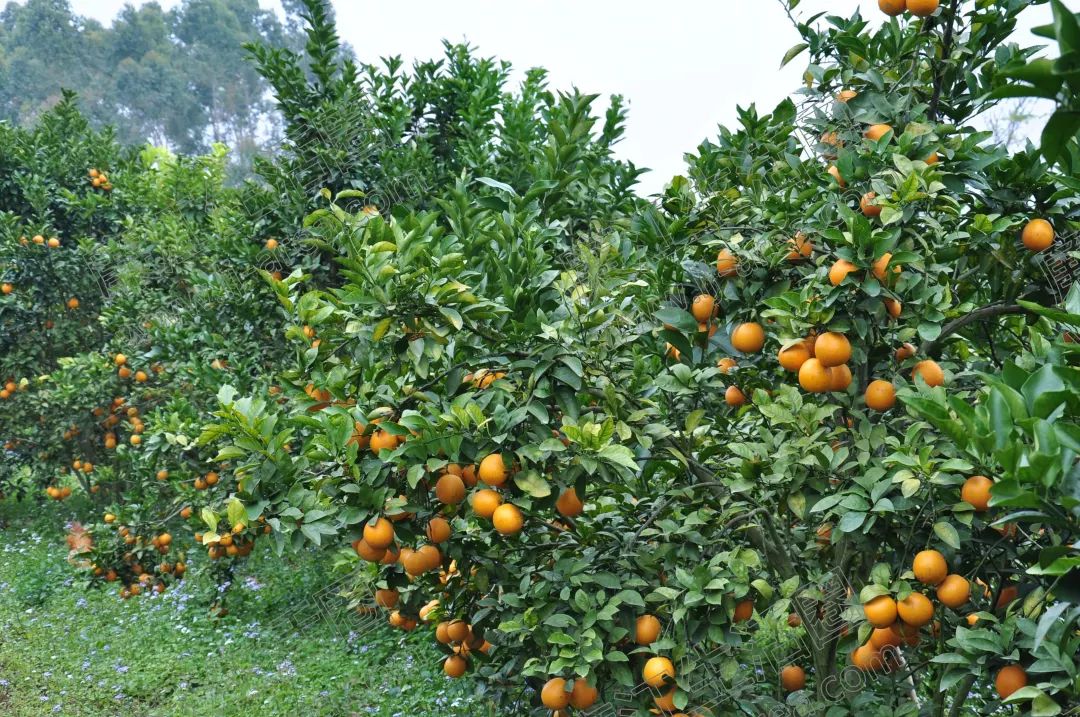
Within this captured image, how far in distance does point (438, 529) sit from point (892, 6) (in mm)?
1596

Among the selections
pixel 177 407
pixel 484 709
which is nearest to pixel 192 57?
pixel 177 407

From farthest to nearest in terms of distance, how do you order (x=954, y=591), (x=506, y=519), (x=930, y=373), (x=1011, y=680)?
(x=930, y=373) < (x=506, y=519) < (x=954, y=591) < (x=1011, y=680)

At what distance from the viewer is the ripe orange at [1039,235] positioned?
86.0 inches

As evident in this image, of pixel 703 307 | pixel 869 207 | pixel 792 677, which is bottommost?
pixel 792 677

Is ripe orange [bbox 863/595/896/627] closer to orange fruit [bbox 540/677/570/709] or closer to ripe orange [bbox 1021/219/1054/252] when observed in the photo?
orange fruit [bbox 540/677/570/709]

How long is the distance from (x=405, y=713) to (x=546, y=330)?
237 cm

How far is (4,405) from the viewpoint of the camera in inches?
298

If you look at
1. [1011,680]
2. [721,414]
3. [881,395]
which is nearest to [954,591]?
[1011,680]

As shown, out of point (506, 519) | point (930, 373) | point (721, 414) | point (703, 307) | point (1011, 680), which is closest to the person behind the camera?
point (1011, 680)

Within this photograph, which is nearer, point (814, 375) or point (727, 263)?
point (814, 375)

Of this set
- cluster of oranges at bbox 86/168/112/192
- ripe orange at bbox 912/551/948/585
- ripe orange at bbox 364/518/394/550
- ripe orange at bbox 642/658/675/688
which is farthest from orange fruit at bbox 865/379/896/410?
cluster of oranges at bbox 86/168/112/192

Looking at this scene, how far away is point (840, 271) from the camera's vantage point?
2.07m

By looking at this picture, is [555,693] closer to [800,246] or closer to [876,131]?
[800,246]

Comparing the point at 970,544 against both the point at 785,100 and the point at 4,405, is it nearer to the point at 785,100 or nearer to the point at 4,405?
the point at 785,100
